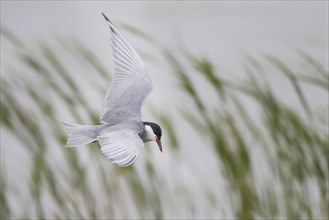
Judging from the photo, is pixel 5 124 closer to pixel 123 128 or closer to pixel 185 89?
pixel 185 89

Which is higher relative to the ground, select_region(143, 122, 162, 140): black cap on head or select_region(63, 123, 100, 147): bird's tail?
select_region(63, 123, 100, 147): bird's tail

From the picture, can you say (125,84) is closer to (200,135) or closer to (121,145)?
(121,145)

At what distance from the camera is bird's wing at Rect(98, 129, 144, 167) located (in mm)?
1927

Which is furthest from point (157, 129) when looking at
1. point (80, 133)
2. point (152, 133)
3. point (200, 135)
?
point (200, 135)

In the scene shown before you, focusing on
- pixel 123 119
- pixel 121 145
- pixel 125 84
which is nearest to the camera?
pixel 121 145

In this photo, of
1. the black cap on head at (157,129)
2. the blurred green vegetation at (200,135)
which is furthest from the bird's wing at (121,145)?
the blurred green vegetation at (200,135)

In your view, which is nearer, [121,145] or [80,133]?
[121,145]

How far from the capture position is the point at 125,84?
2336mm

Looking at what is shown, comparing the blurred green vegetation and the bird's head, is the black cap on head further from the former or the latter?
the blurred green vegetation

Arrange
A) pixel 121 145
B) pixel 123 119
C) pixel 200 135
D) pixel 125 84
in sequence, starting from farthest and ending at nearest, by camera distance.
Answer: pixel 200 135 < pixel 125 84 < pixel 123 119 < pixel 121 145

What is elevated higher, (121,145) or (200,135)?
(121,145)

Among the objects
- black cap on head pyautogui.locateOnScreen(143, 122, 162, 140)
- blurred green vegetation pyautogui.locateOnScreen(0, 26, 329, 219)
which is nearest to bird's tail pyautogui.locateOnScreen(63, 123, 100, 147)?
black cap on head pyautogui.locateOnScreen(143, 122, 162, 140)

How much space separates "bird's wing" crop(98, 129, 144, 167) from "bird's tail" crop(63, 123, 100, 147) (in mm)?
47

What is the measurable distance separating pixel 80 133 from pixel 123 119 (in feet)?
0.31
